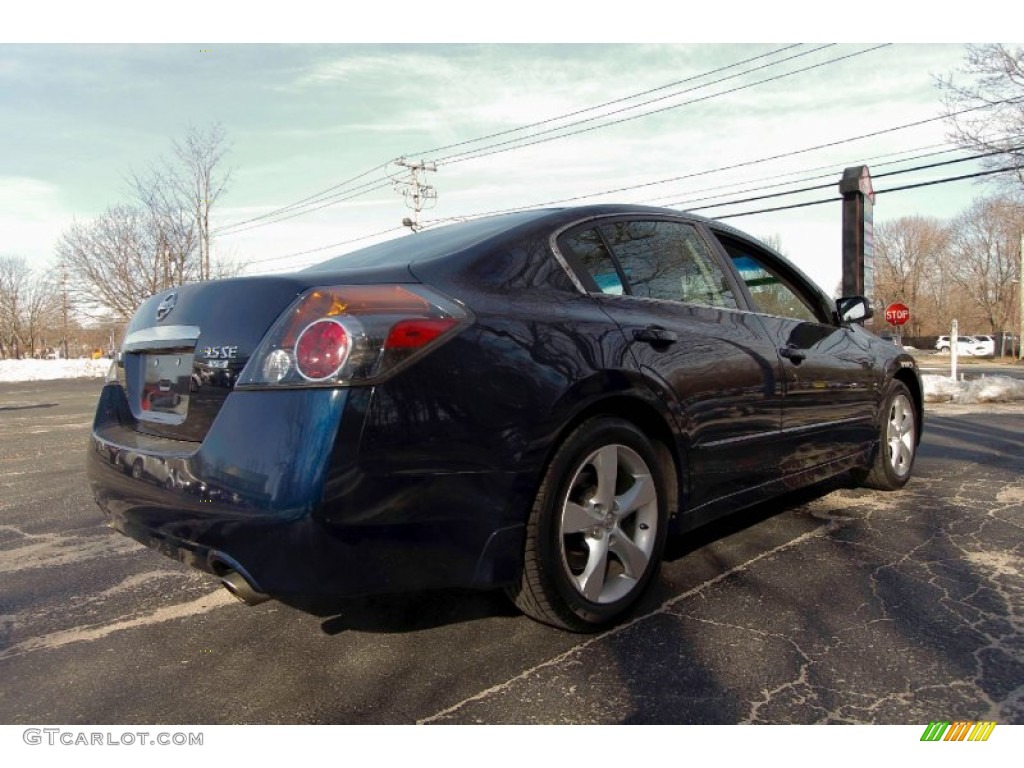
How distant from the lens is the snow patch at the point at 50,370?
33.1 m

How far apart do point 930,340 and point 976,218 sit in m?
12.1

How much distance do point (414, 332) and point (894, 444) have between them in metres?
3.89

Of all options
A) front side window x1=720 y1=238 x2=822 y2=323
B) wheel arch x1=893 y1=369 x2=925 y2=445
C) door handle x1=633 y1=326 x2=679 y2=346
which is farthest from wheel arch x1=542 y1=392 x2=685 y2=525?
wheel arch x1=893 y1=369 x2=925 y2=445

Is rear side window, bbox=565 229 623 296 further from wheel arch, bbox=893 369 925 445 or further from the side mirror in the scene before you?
wheel arch, bbox=893 369 925 445

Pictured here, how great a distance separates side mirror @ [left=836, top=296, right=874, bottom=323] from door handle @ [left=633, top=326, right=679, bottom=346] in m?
1.95

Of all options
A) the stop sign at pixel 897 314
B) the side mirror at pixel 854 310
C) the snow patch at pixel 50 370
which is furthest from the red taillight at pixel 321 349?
the snow patch at pixel 50 370

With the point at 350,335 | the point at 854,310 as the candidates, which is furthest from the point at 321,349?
the point at 854,310

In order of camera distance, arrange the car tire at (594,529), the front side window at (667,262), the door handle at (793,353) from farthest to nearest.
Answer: the door handle at (793,353), the front side window at (667,262), the car tire at (594,529)

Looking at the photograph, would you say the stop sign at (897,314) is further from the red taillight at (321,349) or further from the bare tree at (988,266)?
the bare tree at (988,266)

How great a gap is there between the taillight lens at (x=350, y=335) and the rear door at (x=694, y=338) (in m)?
0.79

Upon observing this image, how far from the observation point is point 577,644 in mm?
2463

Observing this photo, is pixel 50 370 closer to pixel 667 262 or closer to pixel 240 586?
pixel 667 262

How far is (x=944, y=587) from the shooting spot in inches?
116

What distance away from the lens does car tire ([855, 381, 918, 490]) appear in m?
4.56
